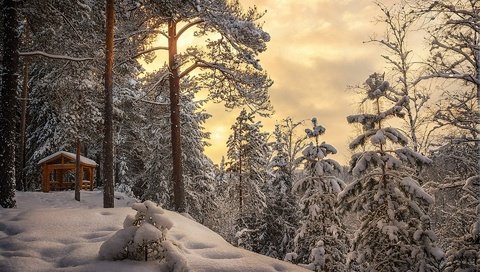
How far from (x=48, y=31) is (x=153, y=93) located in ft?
17.0

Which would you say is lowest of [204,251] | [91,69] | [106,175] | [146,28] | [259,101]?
[204,251]

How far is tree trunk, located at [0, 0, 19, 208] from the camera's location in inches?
441

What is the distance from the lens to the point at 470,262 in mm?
10633

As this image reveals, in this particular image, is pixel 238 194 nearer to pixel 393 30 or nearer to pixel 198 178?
pixel 198 178

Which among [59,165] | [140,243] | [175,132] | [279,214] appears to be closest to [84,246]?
[140,243]

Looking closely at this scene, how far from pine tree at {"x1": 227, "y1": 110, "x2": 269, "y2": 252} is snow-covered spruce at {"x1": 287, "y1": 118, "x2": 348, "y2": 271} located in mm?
9658

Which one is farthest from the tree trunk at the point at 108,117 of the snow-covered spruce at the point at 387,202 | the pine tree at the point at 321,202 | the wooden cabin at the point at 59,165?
the wooden cabin at the point at 59,165

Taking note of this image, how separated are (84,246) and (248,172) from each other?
2225 centimetres

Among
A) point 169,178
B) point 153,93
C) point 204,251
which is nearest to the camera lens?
point 204,251

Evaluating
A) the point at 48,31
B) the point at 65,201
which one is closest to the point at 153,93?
the point at 48,31

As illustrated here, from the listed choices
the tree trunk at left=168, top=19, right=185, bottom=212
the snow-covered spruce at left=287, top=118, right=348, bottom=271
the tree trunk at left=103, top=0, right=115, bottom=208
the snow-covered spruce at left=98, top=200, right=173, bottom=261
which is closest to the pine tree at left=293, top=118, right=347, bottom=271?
the snow-covered spruce at left=287, top=118, right=348, bottom=271

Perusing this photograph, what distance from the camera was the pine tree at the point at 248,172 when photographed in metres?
26.9

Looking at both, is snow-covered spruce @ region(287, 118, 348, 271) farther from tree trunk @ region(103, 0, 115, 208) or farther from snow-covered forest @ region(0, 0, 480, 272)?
tree trunk @ region(103, 0, 115, 208)

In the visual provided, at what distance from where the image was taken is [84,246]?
253 inches
